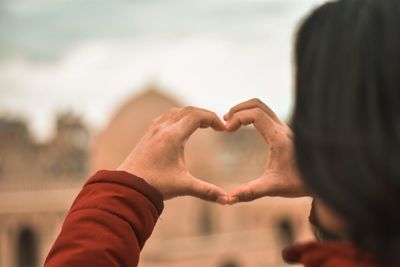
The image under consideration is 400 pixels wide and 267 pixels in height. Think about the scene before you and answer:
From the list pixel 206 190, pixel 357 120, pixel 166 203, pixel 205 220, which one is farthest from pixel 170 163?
pixel 205 220

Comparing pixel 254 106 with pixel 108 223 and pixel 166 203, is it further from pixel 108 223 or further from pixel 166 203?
pixel 166 203

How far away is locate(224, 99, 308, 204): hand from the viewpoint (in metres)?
0.93

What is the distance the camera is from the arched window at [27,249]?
1662cm

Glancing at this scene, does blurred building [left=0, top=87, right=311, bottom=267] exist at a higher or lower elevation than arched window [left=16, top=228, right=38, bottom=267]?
higher

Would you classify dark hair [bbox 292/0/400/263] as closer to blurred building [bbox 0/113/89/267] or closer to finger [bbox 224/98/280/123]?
finger [bbox 224/98/280/123]

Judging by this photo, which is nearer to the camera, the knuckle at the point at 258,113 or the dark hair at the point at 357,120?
the dark hair at the point at 357,120

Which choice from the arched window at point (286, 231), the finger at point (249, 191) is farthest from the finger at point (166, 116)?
the arched window at point (286, 231)

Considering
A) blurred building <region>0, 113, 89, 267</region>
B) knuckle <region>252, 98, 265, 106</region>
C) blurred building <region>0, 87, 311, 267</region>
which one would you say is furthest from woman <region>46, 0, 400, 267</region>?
blurred building <region>0, 113, 89, 267</region>

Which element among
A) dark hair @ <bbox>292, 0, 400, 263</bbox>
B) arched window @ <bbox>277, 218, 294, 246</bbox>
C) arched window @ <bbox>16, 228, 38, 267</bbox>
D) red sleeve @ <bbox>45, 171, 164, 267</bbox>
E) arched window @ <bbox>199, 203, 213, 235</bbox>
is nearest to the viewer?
dark hair @ <bbox>292, 0, 400, 263</bbox>

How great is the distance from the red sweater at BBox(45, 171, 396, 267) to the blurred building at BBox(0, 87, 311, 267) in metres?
13.3

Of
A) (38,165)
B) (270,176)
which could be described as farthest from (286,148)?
(38,165)

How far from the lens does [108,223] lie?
87cm

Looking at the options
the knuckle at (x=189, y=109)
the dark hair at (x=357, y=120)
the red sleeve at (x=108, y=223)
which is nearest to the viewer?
the dark hair at (x=357, y=120)

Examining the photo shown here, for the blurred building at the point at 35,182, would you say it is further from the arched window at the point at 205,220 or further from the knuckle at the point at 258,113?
the knuckle at the point at 258,113
